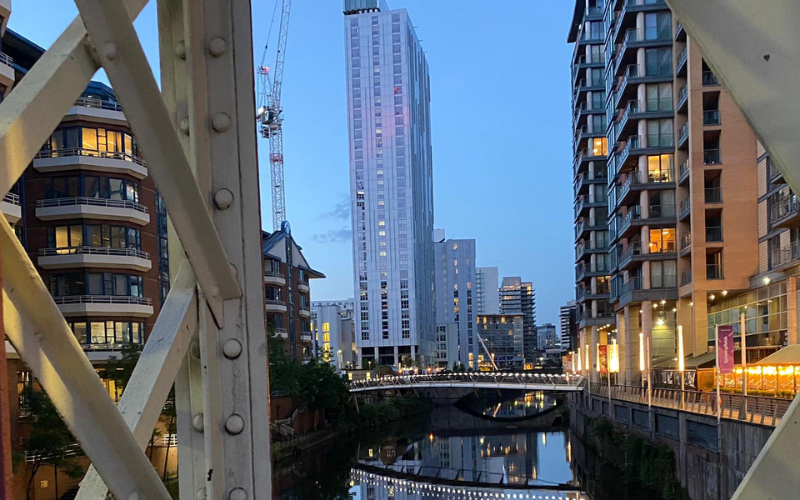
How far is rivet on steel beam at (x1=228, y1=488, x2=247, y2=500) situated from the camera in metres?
1.81

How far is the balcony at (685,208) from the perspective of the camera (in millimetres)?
38963

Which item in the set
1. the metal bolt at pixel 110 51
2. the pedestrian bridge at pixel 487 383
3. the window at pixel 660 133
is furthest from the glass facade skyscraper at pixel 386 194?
the metal bolt at pixel 110 51

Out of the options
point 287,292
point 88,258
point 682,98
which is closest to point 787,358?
point 682,98

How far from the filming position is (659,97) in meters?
43.6

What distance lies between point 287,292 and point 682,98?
1382 inches

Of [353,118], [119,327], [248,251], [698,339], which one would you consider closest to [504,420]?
[698,339]

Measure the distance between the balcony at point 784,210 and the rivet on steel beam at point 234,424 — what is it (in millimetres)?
30029

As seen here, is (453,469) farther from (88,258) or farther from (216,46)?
(216,46)

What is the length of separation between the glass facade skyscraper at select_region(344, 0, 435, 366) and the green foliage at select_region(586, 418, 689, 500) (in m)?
91.6

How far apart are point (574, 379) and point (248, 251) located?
5939 cm

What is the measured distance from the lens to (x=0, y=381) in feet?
3.27

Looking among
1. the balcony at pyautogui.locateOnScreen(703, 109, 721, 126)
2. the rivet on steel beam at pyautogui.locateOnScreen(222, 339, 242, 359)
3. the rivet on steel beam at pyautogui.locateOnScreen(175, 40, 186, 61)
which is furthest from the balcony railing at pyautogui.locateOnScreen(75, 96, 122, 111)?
the rivet on steel beam at pyautogui.locateOnScreen(222, 339, 242, 359)

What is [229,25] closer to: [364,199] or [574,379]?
[574,379]

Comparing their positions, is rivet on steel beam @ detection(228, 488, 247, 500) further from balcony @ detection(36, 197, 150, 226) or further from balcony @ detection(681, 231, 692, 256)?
balcony @ detection(681, 231, 692, 256)
